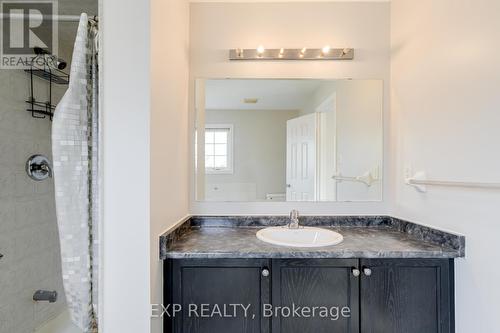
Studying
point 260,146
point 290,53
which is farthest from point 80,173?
point 290,53

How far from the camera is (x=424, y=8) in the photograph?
4.82 feet

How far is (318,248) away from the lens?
130 cm

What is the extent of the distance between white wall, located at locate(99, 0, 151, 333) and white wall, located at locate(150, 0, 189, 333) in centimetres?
4

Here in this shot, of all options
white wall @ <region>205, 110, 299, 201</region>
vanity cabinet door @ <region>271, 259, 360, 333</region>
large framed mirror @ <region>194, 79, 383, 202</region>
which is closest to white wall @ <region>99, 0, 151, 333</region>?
vanity cabinet door @ <region>271, 259, 360, 333</region>

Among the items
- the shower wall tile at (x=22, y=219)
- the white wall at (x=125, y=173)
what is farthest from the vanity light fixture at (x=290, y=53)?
the shower wall tile at (x=22, y=219)

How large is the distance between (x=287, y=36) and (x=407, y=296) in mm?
1760

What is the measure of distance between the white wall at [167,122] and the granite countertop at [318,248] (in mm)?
113

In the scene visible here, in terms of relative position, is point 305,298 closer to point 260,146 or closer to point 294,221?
point 294,221

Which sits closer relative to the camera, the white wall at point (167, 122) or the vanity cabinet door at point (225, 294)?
the white wall at point (167, 122)

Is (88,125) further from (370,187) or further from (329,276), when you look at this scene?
(370,187)

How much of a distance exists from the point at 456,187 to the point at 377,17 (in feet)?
4.25

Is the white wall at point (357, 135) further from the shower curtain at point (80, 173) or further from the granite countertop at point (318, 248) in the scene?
the shower curtain at point (80, 173)

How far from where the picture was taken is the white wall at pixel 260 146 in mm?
1868

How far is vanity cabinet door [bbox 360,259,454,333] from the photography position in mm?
1280
